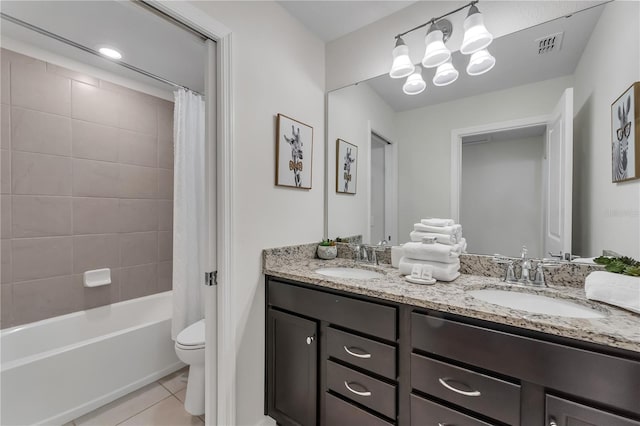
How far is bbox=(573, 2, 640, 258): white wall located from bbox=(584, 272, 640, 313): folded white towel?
186 millimetres

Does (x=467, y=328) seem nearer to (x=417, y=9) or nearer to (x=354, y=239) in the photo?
(x=354, y=239)

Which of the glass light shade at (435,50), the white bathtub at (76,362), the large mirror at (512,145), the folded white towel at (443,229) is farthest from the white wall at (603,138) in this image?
the white bathtub at (76,362)

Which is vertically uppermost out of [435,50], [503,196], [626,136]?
[435,50]

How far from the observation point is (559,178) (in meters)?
1.26

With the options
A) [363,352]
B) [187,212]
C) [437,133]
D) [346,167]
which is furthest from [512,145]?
[187,212]

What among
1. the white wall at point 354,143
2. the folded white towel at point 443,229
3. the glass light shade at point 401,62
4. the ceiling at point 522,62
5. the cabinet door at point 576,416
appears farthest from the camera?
the white wall at point 354,143

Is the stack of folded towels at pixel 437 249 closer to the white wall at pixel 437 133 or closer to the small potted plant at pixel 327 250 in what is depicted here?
the white wall at pixel 437 133

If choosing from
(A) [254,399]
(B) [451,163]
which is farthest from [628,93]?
(A) [254,399]

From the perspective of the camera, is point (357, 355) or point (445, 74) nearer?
point (357, 355)

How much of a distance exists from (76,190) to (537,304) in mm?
2896

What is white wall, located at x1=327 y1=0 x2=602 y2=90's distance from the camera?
49.7 inches

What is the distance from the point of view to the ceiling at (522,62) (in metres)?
1.19

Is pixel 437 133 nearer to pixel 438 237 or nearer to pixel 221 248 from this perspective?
pixel 438 237

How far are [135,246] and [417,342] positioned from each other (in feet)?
7.82
